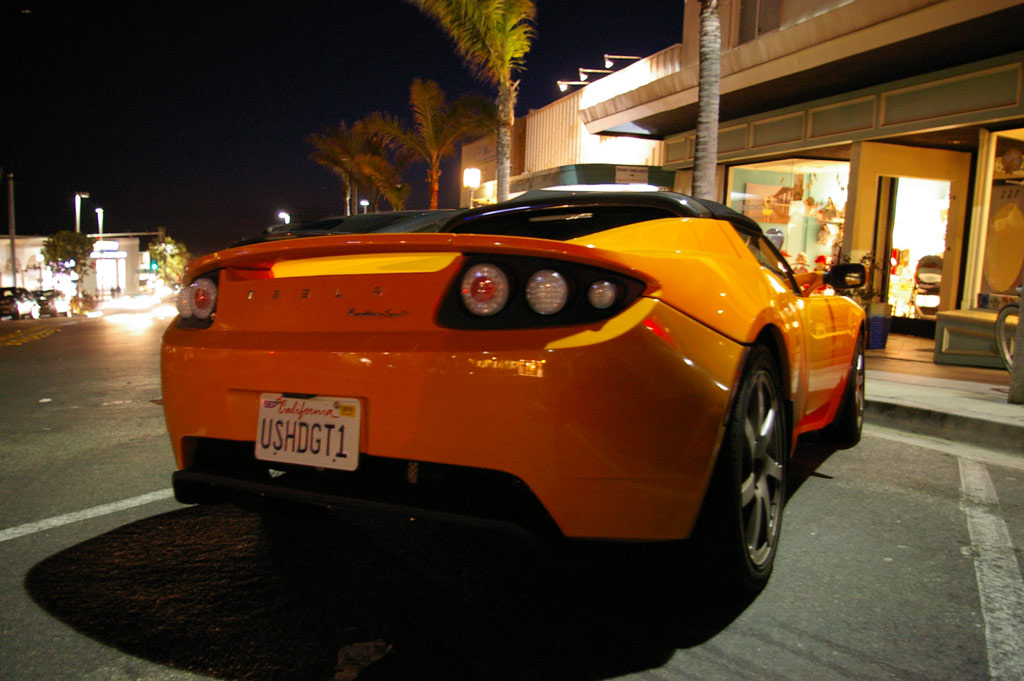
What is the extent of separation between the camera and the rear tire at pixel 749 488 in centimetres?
222

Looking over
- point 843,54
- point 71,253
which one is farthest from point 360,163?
point 71,253

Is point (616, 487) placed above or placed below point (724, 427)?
below

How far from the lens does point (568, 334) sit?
2.01m

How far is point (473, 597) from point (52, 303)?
42622 mm

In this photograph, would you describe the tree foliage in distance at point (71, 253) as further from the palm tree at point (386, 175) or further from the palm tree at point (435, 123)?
the palm tree at point (435, 123)

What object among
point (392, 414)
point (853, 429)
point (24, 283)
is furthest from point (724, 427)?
point (24, 283)

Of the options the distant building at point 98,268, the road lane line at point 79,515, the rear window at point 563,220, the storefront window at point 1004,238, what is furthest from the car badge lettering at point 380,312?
the distant building at point 98,268

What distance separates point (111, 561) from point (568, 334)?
6.27 feet

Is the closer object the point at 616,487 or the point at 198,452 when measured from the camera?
the point at 616,487

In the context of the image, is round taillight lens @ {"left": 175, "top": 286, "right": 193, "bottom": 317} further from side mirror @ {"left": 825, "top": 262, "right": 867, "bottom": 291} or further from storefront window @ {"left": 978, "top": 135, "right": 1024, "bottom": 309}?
storefront window @ {"left": 978, "top": 135, "right": 1024, "bottom": 309}

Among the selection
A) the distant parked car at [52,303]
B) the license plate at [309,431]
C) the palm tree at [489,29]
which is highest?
the palm tree at [489,29]

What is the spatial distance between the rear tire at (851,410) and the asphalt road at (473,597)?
906mm

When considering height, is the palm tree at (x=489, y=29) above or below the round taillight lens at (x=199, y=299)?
above

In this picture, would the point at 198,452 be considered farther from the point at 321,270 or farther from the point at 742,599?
the point at 742,599
